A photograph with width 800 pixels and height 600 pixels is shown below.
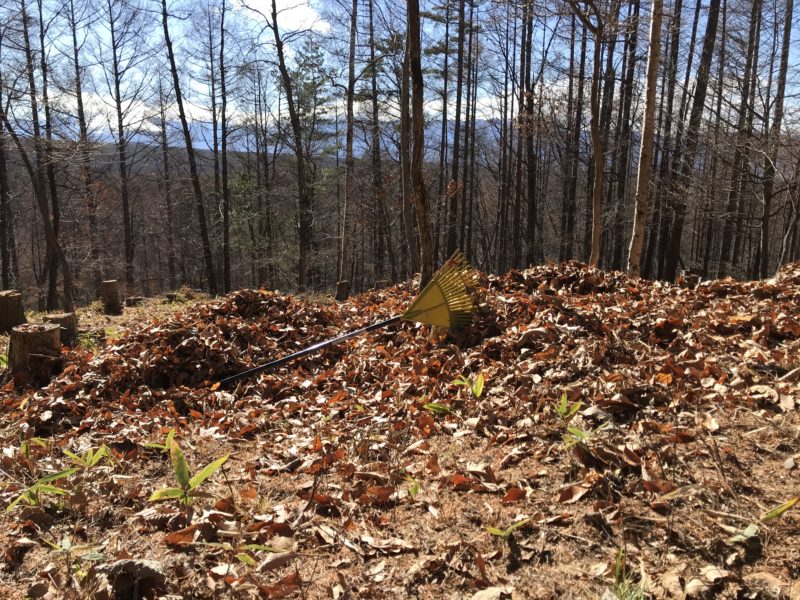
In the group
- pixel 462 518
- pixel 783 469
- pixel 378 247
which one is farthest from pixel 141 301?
pixel 378 247

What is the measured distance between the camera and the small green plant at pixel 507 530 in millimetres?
2012

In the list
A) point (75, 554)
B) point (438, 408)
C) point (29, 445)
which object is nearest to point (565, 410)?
Result: point (438, 408)

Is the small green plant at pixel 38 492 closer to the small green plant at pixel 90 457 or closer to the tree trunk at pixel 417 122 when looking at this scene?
the small green plant at pixel 90 457

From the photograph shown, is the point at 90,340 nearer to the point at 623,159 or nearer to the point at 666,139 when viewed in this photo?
the point at 666,139

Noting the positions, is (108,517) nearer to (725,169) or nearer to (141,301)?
(141,301)

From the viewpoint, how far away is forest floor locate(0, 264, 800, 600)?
1878mm

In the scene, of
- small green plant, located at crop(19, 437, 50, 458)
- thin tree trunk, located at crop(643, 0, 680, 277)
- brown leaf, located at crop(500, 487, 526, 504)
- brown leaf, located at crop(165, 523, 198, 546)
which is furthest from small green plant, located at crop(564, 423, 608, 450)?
thin tree trunk, located at crop(643, 0, 680, 277)

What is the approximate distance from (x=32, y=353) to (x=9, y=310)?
3.20 meters

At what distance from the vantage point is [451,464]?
2719 millimetres

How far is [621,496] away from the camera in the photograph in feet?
7.16

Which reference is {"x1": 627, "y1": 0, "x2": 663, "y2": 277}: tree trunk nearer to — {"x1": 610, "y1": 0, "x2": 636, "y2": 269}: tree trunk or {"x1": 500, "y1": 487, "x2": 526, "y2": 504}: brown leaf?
{"x1": 500, "y1": 487, "x2": 526, "y2": 504}: brown leaf

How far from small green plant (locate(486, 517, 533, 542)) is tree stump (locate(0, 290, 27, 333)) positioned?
8.48m

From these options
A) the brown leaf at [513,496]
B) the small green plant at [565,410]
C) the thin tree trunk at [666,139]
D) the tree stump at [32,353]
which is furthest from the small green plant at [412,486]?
the thin tree trunk at [666,139]

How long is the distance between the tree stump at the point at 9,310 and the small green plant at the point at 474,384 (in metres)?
7.45
